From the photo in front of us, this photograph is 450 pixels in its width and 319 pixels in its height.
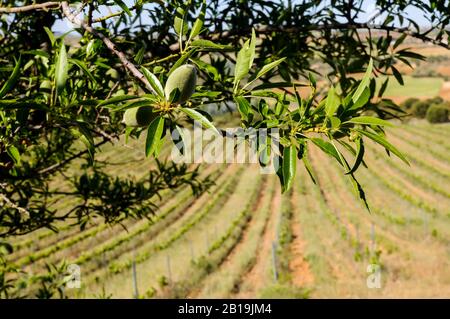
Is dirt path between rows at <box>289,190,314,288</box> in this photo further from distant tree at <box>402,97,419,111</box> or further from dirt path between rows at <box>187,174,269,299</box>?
distant tree at <box>402,97,419,111</box>

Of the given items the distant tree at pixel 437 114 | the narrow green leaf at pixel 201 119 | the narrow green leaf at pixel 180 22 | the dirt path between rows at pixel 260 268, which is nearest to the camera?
the narrow green leaf at pixel 201 119

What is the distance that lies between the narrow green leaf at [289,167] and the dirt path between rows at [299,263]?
11804mm

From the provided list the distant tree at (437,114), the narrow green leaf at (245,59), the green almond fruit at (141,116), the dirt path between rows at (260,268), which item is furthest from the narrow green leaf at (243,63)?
the distant tree at (437,114)

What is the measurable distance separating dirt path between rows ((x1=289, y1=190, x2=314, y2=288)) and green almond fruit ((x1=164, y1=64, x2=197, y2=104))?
39.0 ft

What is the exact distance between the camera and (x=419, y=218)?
16172mm

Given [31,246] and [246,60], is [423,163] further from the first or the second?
[246,60]

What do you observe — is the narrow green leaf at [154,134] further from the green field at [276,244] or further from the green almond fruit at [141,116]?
the green field at [276,244]

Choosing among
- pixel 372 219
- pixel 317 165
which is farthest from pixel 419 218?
pixel 317 165

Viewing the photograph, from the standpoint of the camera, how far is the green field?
12102mm

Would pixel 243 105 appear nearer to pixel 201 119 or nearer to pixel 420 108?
pixel 201 119

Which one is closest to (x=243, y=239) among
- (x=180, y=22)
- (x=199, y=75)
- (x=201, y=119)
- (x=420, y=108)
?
(x=199, y=75)

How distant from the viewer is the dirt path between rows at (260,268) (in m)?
12.1

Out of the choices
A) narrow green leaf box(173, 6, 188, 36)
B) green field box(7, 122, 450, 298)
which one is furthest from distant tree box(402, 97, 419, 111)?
narrow green leaf box(173, 6, 188, 36)

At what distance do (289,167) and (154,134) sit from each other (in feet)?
0.97
